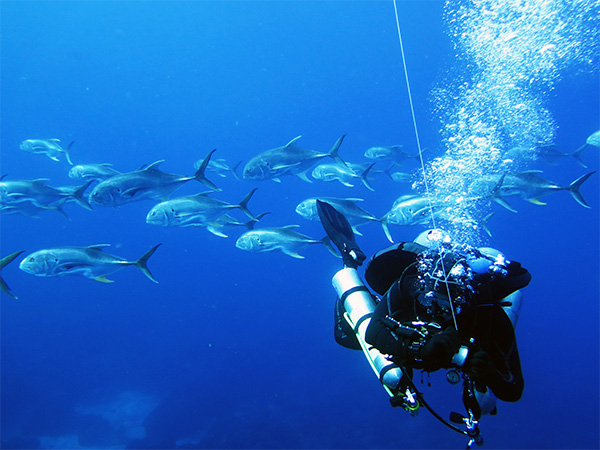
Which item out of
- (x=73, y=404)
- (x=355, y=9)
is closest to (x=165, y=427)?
(x=73, y=404)

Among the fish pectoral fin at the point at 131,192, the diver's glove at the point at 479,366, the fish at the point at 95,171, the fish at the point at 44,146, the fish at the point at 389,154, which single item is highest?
the fish at the point at 44,146

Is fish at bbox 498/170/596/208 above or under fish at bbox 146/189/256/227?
under

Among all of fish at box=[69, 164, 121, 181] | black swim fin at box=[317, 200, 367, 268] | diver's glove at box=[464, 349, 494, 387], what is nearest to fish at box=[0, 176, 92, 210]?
fish at box=[69, 164, 121, 181]

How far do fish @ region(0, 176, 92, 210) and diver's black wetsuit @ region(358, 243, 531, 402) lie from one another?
689 cm

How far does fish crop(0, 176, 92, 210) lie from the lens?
724cm

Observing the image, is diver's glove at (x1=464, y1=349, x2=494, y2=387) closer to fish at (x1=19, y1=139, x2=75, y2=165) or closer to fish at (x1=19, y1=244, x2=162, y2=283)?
fish at (x1=19, y1=244, x2=162, y2=283)

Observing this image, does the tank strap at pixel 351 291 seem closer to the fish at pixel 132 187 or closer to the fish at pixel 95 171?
the fish at pixel 132 187

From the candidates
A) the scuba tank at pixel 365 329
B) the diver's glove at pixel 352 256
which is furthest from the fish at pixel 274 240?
the scuba tank at pixel 365 329

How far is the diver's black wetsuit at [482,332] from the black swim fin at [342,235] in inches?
51.5

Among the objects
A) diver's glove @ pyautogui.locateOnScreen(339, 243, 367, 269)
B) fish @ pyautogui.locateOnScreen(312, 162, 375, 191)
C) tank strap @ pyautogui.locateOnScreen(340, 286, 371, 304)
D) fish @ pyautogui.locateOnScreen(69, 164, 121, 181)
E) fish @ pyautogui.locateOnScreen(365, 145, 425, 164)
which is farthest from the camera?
fish @ pyautogui.locateOnScreen(365, 145, 425, 164)

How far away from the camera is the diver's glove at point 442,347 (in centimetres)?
181

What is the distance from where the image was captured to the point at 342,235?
420cm

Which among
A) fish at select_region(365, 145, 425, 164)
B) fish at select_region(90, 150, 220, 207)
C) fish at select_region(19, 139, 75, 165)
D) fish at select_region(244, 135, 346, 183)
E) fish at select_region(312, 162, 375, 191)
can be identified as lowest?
fish at select_region(90, 150, 220, 207)

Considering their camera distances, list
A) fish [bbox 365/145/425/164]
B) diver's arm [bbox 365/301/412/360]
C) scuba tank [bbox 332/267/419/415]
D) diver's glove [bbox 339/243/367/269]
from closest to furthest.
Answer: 1. diver's arm [bbox 365/301/412/360]
2. scuba tank [bbox 332/267/419/415]
3. diver's glove [bbox 339/243/367/269]
4. fish [bbox 365/145/425/164]
